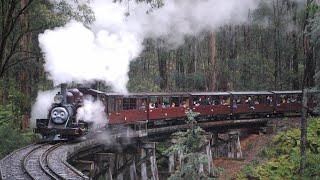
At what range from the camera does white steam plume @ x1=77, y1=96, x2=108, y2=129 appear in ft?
63.6

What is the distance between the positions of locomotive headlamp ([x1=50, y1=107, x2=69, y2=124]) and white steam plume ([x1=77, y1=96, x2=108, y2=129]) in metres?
0.81

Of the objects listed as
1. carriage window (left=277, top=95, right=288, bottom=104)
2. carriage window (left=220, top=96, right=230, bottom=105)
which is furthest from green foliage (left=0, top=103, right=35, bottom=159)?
carriage window (left=277, top=95, right=288, bottom=104)

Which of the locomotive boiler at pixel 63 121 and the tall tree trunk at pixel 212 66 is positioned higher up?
the tall tree trunk at pixel 212 66

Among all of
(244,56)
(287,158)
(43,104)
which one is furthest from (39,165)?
(244,56)

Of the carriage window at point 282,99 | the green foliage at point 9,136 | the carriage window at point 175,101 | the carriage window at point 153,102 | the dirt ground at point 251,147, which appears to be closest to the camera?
the green foliage at point 9,136

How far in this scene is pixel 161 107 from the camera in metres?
27.0

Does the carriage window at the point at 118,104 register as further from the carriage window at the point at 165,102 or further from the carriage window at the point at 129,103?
the carriage window at the point at 165,102

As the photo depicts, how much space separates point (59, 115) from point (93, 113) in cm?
233

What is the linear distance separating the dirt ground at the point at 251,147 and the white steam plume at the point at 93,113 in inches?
272

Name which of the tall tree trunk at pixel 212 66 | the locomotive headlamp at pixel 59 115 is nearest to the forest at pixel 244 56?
the tall tree trunk at pixel 212 66

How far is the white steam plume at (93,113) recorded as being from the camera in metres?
19.4

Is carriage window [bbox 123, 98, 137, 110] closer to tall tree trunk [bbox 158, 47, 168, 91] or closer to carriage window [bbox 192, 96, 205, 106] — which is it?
carriage window [bbox 192, 96, 205, 106]

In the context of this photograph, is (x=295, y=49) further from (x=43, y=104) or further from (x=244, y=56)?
(x=43, y=104)

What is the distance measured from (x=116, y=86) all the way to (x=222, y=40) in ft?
69.5
